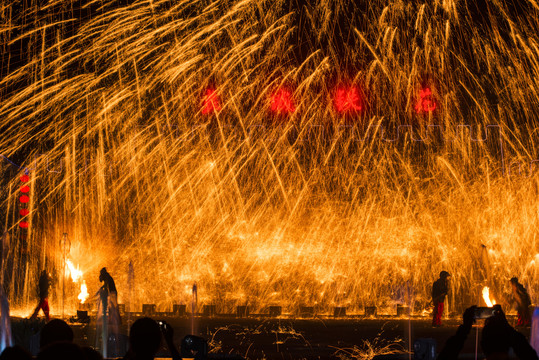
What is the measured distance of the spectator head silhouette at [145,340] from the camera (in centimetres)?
446

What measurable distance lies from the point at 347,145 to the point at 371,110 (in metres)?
2.47

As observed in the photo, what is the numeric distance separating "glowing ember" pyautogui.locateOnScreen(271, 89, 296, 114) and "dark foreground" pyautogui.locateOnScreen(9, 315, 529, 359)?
6.43 metres

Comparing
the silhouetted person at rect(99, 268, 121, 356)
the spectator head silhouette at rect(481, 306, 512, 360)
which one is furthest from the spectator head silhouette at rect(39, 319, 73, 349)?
the silhouetted person at rect(99, 268, 121, 356)

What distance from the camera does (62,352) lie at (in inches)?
128

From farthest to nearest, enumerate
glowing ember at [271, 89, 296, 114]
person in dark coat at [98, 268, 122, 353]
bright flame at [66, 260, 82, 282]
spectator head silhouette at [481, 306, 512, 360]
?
1. bright flame at [66, 260, 82, 282]
2. glowing ember at [271, 89, 296, 114]
3. person in dark coat at [98, 268, 122, 353]
4. spectator head silhouette at [481, 306, 512, 360]

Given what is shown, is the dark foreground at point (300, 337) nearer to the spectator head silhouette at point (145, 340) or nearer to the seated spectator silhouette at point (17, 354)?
the spectator head silhouette at point (145, 340)

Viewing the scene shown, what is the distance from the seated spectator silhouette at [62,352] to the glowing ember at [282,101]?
20.1m

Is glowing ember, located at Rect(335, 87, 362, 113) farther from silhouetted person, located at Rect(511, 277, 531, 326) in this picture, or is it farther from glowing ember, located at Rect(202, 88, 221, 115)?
silhouetted person, located at Rect(511, 277, 531, 326)

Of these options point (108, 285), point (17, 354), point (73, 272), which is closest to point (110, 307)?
point (108, 285)

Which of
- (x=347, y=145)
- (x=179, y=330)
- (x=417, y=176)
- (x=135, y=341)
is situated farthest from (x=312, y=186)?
(x=135, y=341)

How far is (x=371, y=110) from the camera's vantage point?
25875 mm

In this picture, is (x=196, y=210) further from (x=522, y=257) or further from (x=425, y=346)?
(x=425, y=346)

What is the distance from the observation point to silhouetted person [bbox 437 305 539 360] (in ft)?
12.9

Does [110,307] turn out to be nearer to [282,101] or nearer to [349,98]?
[282,101]
